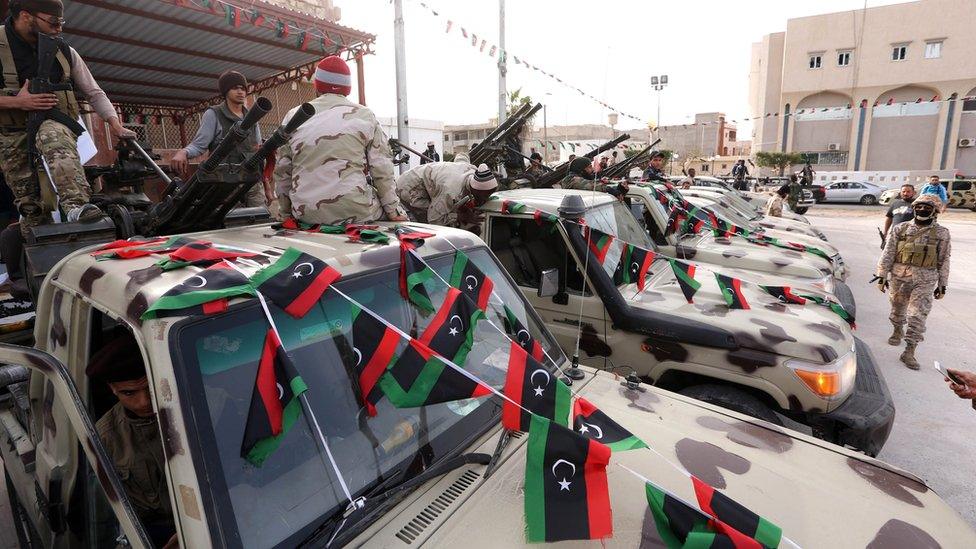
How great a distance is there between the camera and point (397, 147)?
8297mm

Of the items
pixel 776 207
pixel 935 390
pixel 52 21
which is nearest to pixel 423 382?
pixel 52 21

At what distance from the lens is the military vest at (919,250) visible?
5.73m

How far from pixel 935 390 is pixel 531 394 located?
5.40 metres

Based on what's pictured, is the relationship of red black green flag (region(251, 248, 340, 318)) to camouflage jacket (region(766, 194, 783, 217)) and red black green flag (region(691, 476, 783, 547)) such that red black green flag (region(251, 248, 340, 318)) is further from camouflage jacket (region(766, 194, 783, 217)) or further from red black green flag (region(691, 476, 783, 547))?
camouflage jacket (region(766, 194, 783, 217))

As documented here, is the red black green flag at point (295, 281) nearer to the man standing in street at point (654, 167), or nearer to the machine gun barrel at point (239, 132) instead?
the machine gun barrel at point (239, 132)

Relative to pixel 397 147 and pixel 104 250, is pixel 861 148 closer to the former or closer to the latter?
pixel 397 147

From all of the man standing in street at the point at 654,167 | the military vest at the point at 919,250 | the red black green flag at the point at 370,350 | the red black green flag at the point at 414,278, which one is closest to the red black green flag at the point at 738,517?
the red black green flag at the point at 370,350

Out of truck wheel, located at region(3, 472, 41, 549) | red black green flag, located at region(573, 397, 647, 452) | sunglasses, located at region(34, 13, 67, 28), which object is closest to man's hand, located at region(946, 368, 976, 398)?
red black green flag, located at region(573, 397, 647, 452)

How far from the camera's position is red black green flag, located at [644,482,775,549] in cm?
145

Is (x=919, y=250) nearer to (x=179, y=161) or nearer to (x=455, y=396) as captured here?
(x=455, y=396)

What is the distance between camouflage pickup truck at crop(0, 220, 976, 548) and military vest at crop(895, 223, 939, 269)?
5059mm

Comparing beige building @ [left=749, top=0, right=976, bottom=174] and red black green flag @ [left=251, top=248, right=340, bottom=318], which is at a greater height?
beige building @ [left=749, top=0, right=976, bottom=174]

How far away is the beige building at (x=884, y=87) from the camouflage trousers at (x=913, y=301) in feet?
100

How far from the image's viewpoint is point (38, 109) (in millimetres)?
3402
